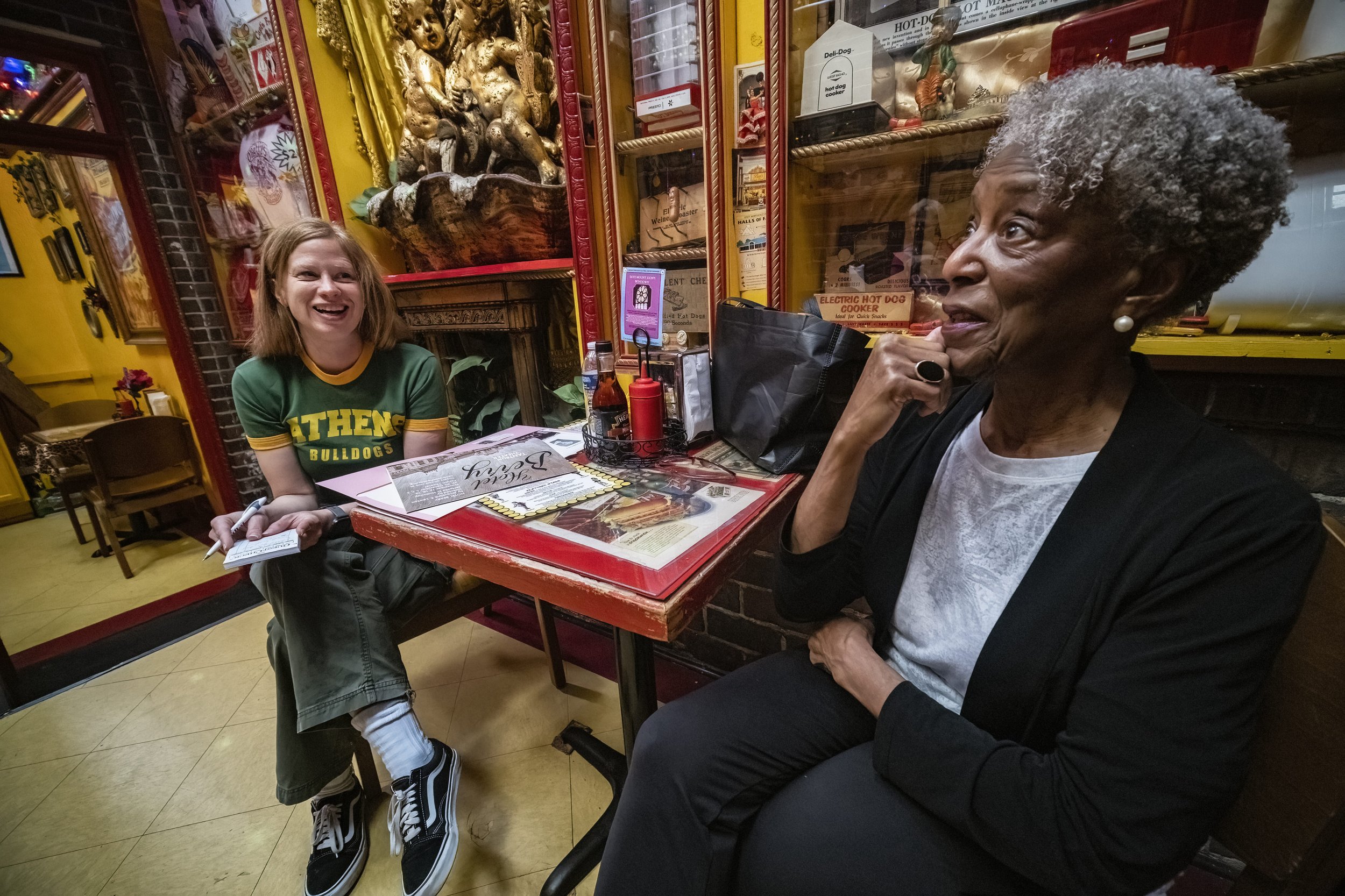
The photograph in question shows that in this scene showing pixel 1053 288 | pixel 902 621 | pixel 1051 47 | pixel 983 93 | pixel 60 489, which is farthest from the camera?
pixel 60 489

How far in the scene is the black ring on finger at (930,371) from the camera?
78cm

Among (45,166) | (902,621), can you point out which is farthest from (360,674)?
(45,166)

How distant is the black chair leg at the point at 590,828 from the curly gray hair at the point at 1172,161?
1.36 m

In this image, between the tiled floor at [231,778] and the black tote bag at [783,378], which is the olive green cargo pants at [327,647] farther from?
the black tote bag at [783,378]

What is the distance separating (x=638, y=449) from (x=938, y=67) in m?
1.18

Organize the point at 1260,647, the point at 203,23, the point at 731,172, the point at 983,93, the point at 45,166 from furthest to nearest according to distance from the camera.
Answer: the point at 45,166 → the point at 203,23 → the point at 731,172 → the point at 983,93 → the point at 1260,647

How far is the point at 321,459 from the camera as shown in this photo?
154cm

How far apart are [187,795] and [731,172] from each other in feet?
8.23

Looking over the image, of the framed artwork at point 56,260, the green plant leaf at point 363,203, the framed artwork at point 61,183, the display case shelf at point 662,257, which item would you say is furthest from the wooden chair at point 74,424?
the display case shelf at point 662,257

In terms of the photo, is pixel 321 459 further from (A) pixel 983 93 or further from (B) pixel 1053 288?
(A) pixel 983 93

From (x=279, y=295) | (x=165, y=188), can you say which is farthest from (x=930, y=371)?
(x=165, y=188)

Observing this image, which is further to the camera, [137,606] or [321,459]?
[137,606]

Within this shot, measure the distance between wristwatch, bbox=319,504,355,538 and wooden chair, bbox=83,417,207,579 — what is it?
260 centimetres

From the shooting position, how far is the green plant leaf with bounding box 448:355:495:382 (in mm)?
2371
